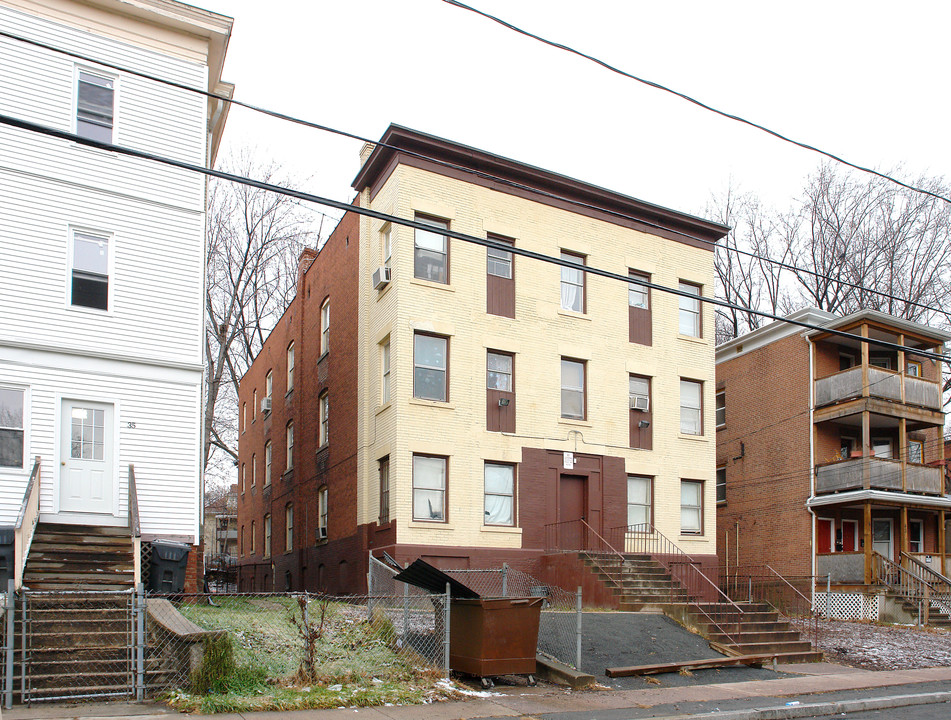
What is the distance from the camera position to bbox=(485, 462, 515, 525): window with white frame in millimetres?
22812

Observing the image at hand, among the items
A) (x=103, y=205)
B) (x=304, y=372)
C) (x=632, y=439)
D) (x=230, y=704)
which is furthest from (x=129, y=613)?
(x=304, y=372)

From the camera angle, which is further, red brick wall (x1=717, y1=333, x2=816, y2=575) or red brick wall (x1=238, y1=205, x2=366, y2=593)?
red brick wall (x1=717, y1=333, x2=816, y2=575)

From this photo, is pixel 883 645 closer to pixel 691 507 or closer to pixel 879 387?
pixel 691 507

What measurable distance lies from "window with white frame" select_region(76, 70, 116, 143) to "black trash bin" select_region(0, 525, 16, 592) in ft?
25.2

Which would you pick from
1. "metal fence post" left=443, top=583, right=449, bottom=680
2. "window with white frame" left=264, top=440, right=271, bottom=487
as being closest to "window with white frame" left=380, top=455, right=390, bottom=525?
"metal fence post" left=443, top=583, right=449, bottom=680

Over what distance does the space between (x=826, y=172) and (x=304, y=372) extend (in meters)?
26.5

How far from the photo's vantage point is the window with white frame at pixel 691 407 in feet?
86.9

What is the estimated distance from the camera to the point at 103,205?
1777 cm

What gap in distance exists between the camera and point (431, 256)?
75.6 feet

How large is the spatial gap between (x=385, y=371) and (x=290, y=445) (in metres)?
10.8

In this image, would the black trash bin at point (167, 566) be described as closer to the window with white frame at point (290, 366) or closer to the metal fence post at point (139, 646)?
the metal fence post at point (139, 646)

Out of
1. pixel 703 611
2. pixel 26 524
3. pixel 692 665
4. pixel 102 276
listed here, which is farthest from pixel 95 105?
pixel 703 611

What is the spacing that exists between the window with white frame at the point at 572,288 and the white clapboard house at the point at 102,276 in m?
10.1

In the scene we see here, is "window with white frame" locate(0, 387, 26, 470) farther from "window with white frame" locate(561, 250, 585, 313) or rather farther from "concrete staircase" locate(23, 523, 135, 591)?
"window with white frame" locate(561, 250, 585, 313)
